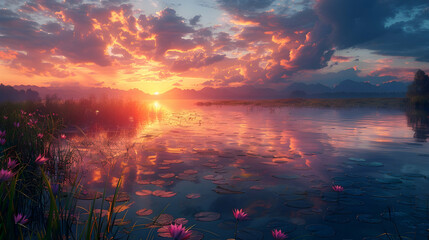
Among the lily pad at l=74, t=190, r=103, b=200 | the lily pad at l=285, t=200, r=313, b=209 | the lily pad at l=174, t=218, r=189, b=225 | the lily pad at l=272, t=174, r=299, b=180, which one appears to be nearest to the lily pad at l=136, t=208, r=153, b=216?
the lily pad at l=174, t=218, r=189, b=225

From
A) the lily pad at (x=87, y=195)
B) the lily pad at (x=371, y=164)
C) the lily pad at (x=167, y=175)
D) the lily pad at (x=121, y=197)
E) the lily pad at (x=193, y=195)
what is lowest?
the lily pad at (x=371, y=164)

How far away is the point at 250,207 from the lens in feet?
13.4

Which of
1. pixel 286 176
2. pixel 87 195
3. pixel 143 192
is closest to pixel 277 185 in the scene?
pixel 286 176

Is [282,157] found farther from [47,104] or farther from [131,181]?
[47,104]

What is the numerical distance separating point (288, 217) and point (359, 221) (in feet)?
3.30

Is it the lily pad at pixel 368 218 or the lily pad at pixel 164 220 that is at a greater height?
the lily pad at pixel 164 220

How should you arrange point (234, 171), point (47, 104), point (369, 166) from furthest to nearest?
point (47, 104) → point (369, 166) → point (234, 171)

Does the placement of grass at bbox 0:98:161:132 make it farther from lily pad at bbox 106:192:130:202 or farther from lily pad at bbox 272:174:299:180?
lily pad at bbox 272:174:299:180

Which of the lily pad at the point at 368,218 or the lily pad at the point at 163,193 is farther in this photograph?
the lily pad at the point at 163,193

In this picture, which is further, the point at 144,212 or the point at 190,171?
the point at 190,171

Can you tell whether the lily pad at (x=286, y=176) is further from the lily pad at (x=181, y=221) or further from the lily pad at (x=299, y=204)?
the lily pad at (x=181, y=221)

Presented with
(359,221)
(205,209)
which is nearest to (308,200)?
(359,221)

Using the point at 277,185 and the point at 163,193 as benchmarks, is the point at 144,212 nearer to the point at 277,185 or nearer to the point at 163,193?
the point at 163,193

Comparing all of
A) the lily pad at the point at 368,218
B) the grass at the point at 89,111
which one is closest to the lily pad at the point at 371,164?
the lily pad at the point at 368,218
